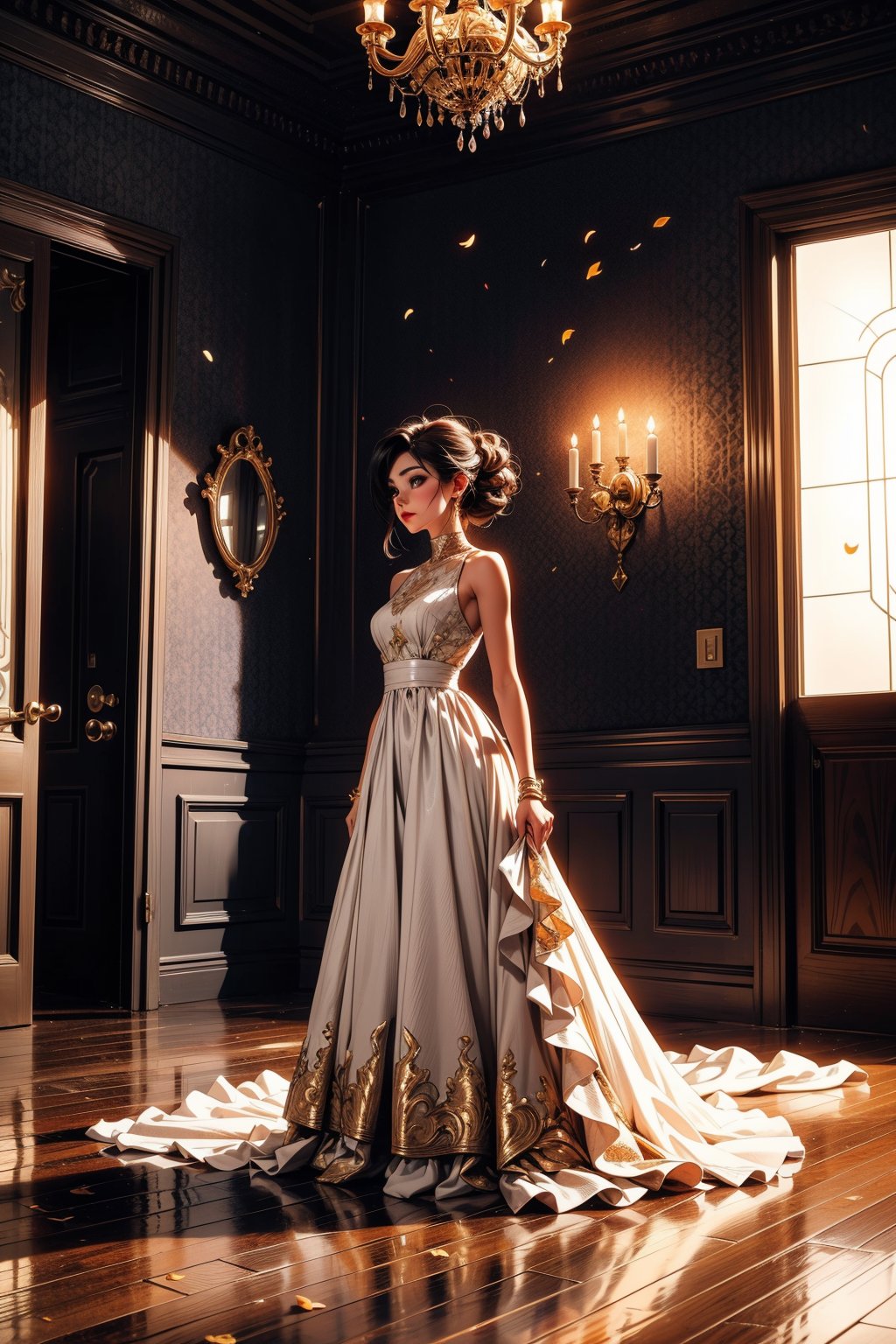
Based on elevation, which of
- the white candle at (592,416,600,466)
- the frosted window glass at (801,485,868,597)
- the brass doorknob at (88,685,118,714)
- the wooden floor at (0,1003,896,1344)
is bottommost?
the wooden floor at (0,1003,896,1344)

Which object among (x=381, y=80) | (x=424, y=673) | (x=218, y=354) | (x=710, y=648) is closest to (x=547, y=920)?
(x=424, y=673)

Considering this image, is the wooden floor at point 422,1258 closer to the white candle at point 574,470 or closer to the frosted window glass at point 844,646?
the frosted window glass at point 844,646

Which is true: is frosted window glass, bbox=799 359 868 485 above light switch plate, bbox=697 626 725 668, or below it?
above

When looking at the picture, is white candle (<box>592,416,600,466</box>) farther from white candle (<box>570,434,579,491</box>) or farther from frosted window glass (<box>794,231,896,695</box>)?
frosted window glass (<box>794,231,896,695</box>)

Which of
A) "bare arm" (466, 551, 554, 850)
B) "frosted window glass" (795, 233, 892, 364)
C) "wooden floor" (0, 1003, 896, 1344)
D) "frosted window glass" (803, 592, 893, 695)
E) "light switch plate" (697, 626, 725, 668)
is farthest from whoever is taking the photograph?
"light switch plate" (697, 626, 725, 668)

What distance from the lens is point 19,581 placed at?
473 cm

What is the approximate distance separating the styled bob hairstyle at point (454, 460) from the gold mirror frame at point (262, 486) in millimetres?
2457

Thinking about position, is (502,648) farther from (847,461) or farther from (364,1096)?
(847,461)

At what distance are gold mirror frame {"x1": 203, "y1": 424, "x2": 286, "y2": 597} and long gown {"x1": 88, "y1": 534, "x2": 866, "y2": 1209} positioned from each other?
2673mm

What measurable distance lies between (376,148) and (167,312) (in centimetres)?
130

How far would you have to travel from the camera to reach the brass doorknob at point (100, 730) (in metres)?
5.25

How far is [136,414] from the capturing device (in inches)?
208

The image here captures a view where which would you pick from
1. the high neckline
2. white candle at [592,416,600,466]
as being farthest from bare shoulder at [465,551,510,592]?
white candle at [592,416,600,466]

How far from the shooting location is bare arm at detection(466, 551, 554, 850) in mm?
2809
